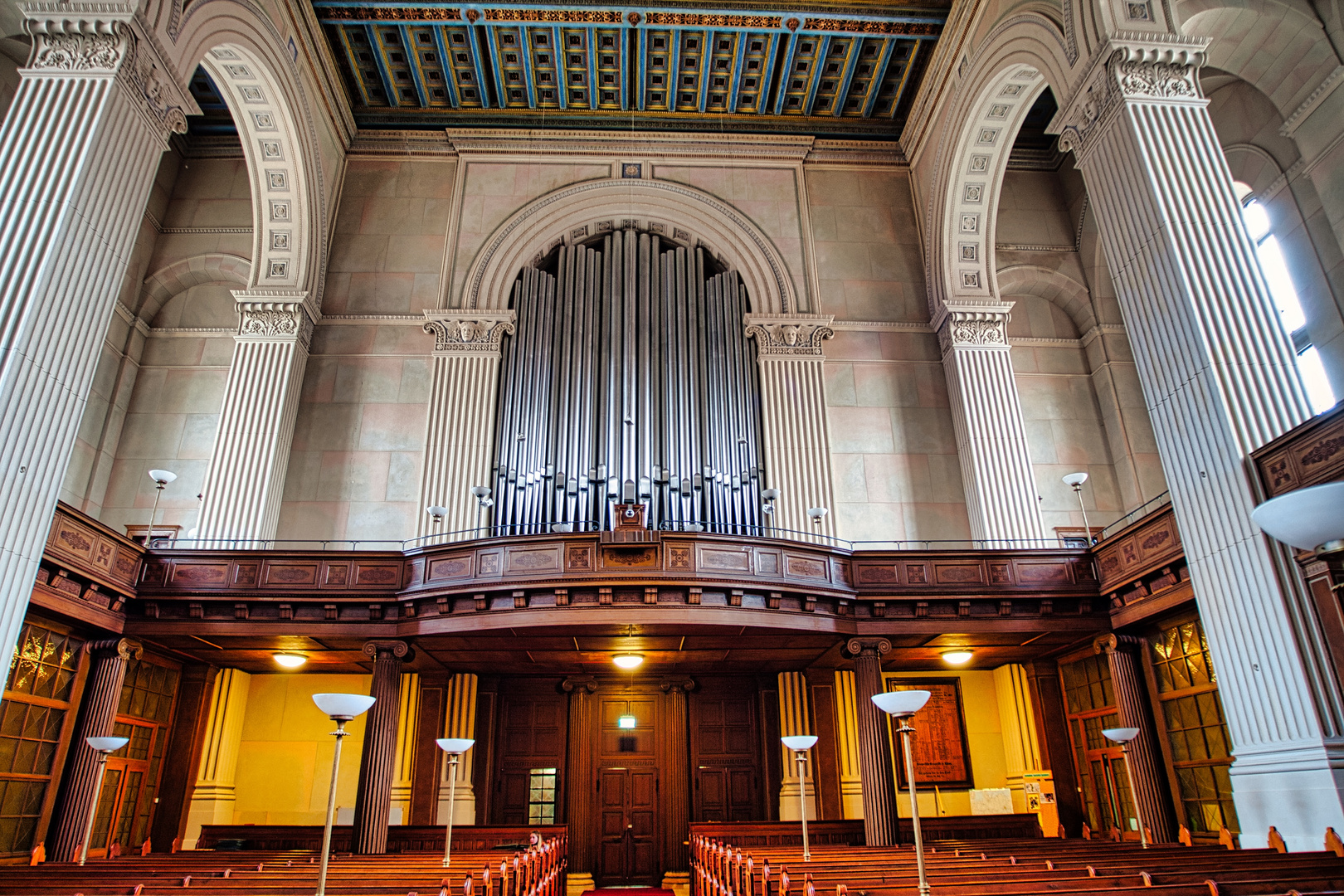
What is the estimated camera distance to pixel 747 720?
14539 millimetres

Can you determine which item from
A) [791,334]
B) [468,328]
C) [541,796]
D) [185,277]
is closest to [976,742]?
[541,796]

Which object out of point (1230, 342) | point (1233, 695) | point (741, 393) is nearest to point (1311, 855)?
point (1233, 695)

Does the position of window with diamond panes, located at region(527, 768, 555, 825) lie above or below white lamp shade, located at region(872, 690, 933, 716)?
below

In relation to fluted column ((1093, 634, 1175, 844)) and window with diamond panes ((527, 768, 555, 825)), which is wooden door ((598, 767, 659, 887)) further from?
fluted column ((1093, 634, 1175, 844))

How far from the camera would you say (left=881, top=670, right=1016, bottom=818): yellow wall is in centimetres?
1391

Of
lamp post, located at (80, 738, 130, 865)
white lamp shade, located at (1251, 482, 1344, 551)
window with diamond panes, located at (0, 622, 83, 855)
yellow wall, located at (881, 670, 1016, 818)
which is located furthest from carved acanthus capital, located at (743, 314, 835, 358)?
white lamp shade, located at (1251, 482, 1344, 551)

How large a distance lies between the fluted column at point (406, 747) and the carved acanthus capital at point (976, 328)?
37.6 feet

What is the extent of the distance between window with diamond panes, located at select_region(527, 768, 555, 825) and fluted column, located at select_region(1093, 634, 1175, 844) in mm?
8784

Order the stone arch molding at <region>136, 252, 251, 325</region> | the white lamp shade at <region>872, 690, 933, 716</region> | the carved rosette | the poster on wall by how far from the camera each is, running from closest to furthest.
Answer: the white lamp shade at <region>872, 690, 933, 716</region>, the poster on wall, the carved rosette, the stone arch molding at <region>136, 252, 251, 325</region>

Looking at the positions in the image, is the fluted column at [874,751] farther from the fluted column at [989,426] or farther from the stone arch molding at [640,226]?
the stone arch molding at [640,226]

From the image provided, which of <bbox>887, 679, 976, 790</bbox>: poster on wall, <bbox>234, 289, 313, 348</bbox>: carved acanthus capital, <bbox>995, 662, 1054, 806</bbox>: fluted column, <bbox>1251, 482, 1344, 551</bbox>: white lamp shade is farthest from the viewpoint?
<bbox>234, 289, 313, 348</bbox>: carved acanthus capital

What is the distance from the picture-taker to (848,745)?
44.6ft

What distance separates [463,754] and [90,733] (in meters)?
5.28

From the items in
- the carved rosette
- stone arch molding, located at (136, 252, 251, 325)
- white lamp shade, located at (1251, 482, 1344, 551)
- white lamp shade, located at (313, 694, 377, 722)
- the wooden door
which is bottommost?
the wooden door
